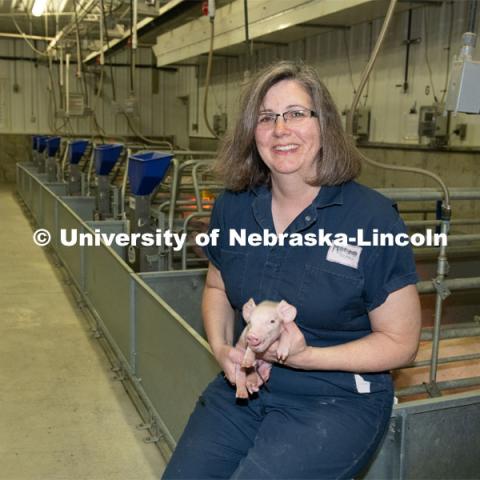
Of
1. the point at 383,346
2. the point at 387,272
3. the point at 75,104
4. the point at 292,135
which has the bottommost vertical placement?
the point at 383,346

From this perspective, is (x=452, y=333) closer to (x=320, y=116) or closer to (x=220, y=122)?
(x=320, y=116)

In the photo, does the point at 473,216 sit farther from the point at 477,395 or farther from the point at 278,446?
the point at 278,446

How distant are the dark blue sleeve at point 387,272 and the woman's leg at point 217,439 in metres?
0.39

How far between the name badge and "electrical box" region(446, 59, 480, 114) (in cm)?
90

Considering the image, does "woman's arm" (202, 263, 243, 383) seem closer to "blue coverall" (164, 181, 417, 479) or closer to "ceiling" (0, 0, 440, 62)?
"blue coverall" (164, 181, 417, 479)

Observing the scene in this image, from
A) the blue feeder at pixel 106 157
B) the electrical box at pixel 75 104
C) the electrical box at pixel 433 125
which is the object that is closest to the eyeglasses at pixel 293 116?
the blue feeder at pixel 106 157

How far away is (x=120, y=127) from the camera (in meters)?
13.8

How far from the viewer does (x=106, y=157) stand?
5.01 m

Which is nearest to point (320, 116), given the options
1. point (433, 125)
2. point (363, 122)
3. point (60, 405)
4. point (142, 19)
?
point (60, 405)

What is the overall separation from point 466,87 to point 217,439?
138cm

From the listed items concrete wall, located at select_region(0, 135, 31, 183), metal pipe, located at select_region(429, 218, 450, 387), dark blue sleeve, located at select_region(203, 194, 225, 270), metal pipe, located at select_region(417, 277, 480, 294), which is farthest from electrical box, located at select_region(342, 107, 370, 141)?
concrete wall, located at select_region(0, 135, 31, 183)

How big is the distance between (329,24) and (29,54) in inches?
358

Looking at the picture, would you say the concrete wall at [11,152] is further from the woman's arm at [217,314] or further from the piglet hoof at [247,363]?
the piglet hoof at [247,363]

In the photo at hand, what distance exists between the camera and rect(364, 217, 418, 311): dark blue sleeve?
128cm
